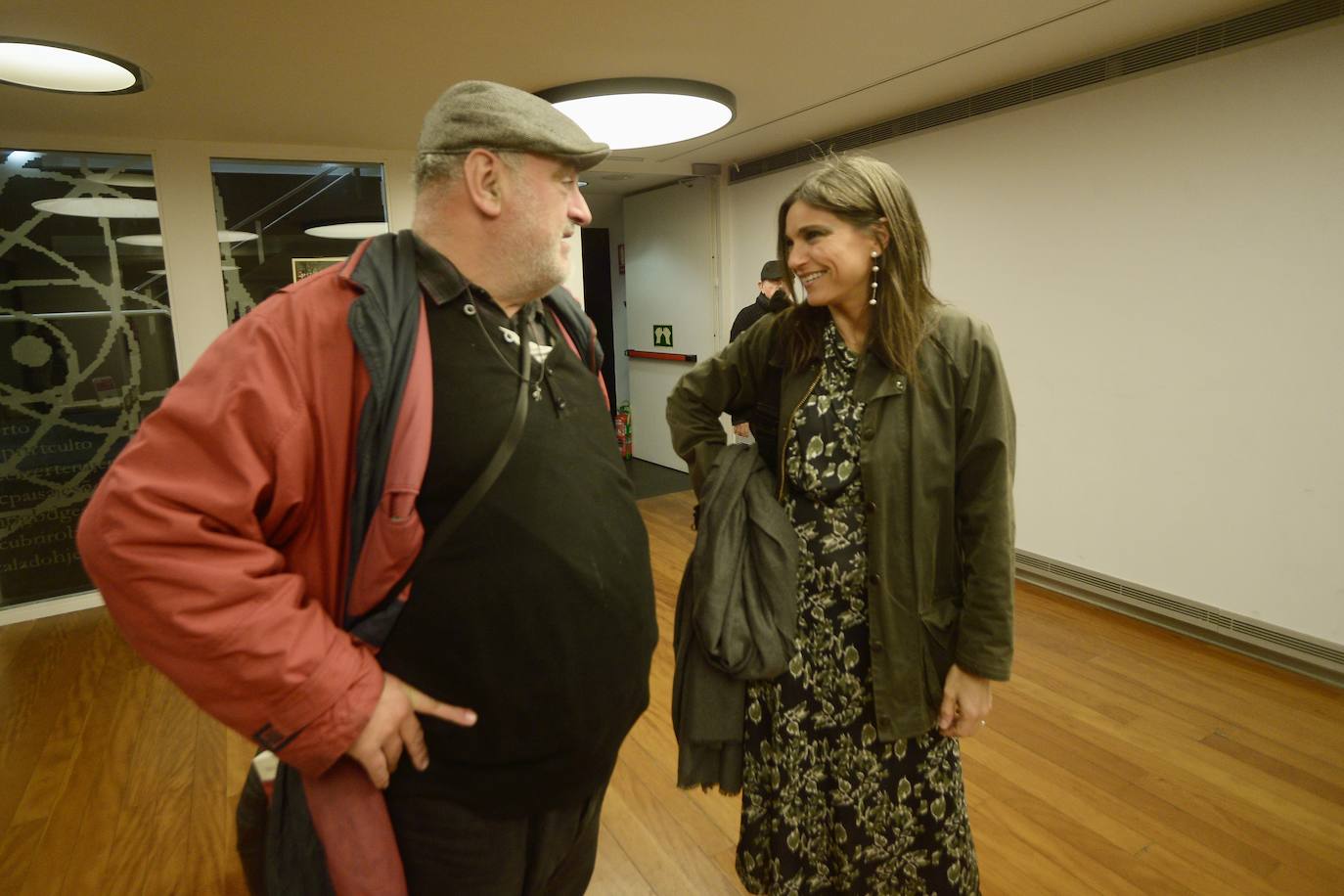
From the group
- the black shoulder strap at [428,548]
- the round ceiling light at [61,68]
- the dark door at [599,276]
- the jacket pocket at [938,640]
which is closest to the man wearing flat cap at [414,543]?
the black shoulder strap at [428,548]

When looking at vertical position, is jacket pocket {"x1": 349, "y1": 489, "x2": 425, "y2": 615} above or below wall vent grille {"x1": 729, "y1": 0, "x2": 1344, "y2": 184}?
below

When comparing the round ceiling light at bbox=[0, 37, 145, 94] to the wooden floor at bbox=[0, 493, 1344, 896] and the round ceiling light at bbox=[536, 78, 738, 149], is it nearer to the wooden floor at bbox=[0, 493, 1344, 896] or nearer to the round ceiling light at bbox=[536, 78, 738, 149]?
the round ceiling light at bbox=[536, 78, 738, 149]

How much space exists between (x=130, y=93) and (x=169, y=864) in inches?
117

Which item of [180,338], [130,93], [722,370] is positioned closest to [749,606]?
[722,370]

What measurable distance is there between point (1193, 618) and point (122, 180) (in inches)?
223

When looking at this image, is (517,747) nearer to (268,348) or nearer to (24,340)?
(268,348)

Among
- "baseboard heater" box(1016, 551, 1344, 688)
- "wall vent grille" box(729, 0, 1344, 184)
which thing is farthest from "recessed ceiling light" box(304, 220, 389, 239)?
"baseboard heater" box(1016, 551, 1344, 688)

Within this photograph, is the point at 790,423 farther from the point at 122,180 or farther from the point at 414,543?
the point at 122,180

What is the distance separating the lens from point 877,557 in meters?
1.30

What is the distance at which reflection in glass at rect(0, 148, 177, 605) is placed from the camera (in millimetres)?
3805

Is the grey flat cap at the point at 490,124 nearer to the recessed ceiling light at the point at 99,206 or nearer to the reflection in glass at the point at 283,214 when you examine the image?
the reflection in glass at the point at 283,214

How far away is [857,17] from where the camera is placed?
2686 millimetres

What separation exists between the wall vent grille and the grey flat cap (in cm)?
138

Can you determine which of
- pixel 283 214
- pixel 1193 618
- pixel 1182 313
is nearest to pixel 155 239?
pixel 283 214
